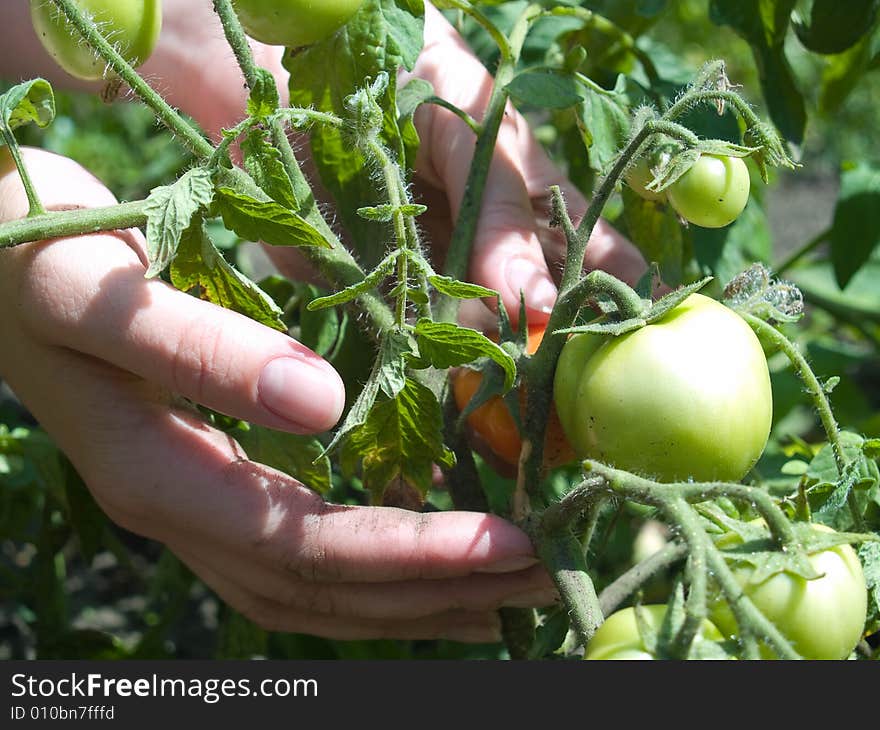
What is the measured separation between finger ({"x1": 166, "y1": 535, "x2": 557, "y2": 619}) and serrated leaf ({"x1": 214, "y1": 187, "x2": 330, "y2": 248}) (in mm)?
331

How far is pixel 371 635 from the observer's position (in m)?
0.99

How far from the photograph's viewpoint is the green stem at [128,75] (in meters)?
0.66

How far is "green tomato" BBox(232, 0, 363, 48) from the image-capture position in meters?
0.71

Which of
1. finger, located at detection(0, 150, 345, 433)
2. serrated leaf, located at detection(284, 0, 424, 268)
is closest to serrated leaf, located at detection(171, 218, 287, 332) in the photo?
finger, located at detection(0, 150, 345, 433)

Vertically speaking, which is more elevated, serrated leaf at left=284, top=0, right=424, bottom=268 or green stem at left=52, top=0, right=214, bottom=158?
serrated leaf at left=284, top=0, right=424, bottom=268

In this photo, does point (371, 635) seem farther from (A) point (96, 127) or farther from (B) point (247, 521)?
(A) point (96, 127)

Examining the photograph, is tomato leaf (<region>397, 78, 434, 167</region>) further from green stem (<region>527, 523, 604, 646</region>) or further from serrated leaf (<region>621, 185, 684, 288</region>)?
green stem (<region>527, 523, 604, 646</region>)

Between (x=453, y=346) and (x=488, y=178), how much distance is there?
1.15ft

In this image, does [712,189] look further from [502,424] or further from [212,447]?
[212,447]

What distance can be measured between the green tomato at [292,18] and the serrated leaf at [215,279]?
15cm

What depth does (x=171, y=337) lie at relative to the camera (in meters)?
0.75

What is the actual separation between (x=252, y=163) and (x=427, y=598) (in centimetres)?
41

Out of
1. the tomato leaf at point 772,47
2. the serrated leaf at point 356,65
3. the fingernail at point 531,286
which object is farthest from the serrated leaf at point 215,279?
the tomato leaf at point 772,47

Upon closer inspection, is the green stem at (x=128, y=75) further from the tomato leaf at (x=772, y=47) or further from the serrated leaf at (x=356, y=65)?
the tomato leaf at (x=772, y=47)
